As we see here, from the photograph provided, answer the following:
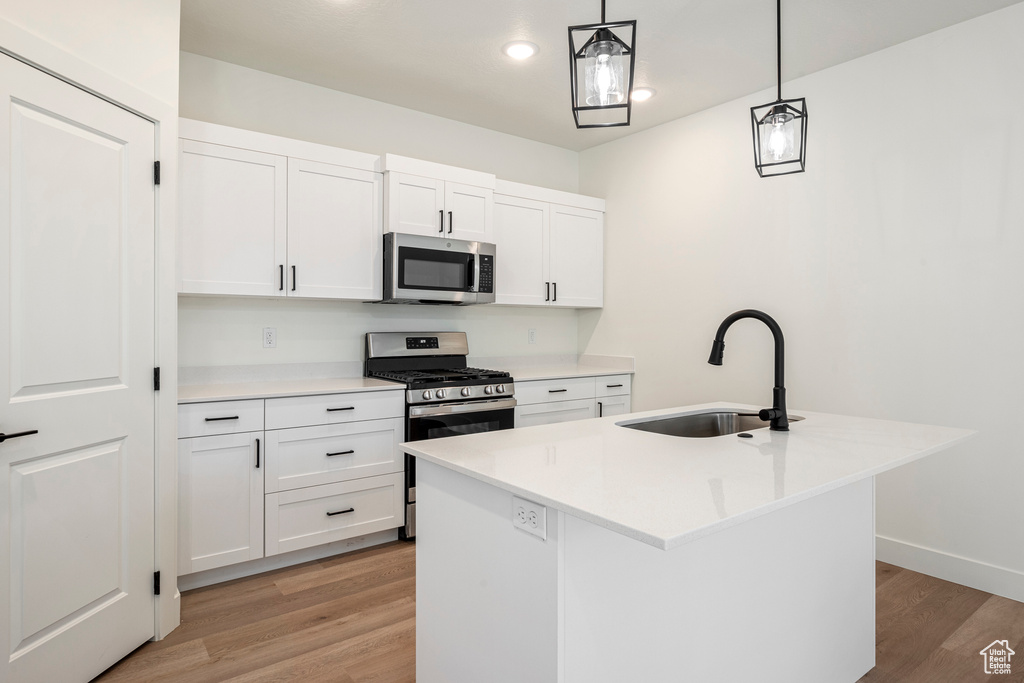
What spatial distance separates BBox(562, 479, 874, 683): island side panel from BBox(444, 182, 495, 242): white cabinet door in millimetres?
2563

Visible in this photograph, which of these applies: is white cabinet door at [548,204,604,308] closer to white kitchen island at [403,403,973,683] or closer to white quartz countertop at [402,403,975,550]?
white quartz countertop at [402,403,975,550]

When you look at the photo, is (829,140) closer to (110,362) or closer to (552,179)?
(552,179)

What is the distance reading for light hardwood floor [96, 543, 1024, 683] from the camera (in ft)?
6.59

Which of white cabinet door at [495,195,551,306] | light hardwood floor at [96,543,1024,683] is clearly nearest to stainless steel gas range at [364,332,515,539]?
white cabinet door at [495,195,551,306]

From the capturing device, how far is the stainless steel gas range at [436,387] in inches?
126

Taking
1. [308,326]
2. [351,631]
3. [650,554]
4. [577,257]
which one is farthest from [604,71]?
[577,257]

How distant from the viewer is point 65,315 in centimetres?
185

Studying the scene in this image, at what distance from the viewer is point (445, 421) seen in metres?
3.30

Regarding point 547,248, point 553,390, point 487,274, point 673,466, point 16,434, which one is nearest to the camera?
point 673,466

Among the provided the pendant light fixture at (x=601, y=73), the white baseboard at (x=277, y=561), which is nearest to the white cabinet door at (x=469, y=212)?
the white baseboard at (x=277, y=561)

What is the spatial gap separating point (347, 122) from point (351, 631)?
2892 mm

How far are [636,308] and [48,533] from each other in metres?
3.61

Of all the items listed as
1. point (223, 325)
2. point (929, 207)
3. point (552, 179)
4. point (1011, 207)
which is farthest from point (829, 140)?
point (223, 325)

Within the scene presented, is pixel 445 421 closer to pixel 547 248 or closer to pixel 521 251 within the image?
pixel 521 251
